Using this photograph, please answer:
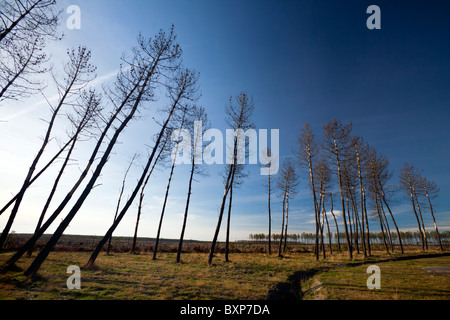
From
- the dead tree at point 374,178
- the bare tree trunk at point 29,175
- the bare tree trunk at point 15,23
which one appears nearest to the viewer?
the bare tree trunk at point 15,23

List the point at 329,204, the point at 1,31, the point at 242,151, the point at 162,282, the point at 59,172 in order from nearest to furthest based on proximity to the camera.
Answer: the point at 1,31 → the point at 162,282 → the point at 59,172 → the point at 242,151 → the point at 329,204

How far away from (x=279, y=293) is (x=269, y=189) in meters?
16.0

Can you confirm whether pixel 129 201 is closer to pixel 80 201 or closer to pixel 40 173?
pixel 80 201

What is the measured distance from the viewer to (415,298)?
4977 mm

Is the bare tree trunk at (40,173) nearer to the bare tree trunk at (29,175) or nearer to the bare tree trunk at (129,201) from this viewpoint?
the bare tree trunk at (29,175)

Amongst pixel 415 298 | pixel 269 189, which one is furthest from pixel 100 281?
pixel 269 189

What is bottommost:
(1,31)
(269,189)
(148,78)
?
(269,189)

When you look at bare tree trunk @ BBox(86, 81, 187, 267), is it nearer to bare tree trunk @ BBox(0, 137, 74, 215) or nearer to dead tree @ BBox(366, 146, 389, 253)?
bare tree trunk @ BBox(0, 137, 74, 215)

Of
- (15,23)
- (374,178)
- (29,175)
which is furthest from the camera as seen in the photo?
(374,178)

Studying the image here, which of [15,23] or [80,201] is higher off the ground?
[15,23]

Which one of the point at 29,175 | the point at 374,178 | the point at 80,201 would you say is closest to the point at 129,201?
the point at 80,201

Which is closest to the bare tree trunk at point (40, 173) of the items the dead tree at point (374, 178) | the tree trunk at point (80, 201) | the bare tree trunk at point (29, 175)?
the bare tree trunk at point (29, 175)
